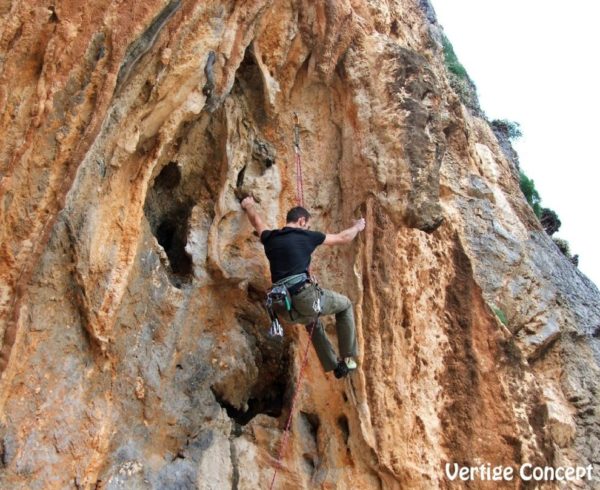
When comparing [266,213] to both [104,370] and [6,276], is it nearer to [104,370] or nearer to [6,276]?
[104,370]

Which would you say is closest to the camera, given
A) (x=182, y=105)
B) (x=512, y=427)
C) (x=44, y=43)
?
(x=44, y=43)

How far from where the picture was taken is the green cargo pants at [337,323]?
6.20 metres

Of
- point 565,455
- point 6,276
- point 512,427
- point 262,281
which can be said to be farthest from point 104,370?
point 565,455

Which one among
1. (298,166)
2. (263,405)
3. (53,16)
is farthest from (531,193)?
(53,16)

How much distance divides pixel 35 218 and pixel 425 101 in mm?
4617

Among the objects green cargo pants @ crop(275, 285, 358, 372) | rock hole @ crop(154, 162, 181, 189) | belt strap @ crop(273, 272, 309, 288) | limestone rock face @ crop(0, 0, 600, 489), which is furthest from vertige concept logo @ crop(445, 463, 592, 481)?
rock hole @ crop(154, 162, 181, 189)

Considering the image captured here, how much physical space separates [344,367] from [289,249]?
1.31 metres

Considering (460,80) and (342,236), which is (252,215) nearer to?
(342,236)

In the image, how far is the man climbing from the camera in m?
6.13

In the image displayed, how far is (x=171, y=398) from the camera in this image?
255 inches

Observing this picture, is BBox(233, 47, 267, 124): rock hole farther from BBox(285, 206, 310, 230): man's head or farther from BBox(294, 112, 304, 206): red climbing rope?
BBox(285, 206, 310, 230): man's head

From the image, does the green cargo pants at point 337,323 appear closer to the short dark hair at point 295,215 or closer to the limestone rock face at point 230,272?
the limestone rock face at point 230,272

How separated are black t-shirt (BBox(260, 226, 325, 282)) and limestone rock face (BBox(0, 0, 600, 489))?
84cm

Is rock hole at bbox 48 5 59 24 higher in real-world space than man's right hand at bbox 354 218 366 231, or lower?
higher
